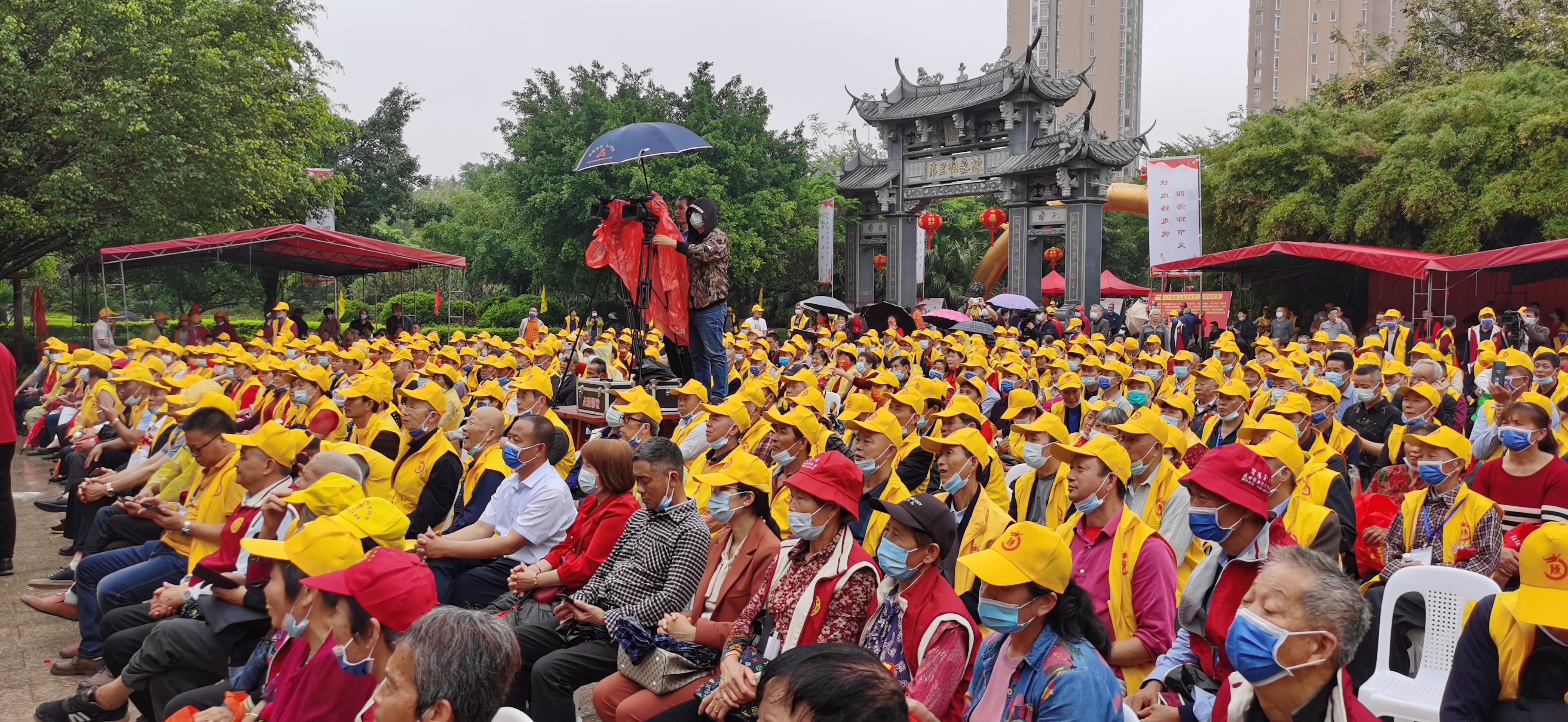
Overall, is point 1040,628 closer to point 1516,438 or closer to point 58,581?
point 1516,438

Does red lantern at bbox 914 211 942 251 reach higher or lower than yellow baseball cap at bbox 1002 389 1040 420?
higher

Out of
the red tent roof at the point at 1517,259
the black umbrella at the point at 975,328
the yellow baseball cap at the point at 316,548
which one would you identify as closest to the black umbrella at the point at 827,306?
the black umbrella at the point at 975,328

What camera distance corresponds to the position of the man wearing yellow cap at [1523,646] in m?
2.99

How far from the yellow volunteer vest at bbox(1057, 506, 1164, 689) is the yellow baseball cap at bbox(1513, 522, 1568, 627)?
42.8 inches

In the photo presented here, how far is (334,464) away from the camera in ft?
15.5

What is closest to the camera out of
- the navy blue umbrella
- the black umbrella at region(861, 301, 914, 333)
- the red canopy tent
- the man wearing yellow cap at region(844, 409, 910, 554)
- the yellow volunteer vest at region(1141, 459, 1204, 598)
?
the yellow volunteer vest at region(1141, 459, 1204, 598)

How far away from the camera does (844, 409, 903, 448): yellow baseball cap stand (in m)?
5.55

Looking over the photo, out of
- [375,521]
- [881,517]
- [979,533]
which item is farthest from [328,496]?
[979,533]

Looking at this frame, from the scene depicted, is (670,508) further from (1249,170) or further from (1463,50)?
(1463,50)

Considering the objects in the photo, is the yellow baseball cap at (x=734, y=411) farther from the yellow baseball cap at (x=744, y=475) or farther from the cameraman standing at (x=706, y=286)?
the cameraman standing at (x=706, y=286)

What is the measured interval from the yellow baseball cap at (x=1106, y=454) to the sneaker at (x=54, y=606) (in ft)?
17.3

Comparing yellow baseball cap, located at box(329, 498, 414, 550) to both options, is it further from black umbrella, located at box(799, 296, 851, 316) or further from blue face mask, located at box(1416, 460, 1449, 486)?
black umbrella, located at box(799, 296, 851, 316)

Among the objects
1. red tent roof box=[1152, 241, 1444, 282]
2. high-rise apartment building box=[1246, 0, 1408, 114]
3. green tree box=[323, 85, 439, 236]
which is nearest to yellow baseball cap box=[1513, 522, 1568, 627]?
red tent roof box=[1152, 241, 1444, 282]

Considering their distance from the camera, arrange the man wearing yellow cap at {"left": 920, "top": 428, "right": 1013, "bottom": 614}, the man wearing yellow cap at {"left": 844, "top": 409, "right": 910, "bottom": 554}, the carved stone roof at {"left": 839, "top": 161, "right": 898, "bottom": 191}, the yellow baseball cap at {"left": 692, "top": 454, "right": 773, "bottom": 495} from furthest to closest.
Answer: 1. the carved stone roof at {"left": 839, "top": 161, "right": 898, "bottom": 191}
2. the man wearing yellow cap at {"left": 844, "top": 409, "right": 910, "bottom": 554}
3. the man wearing yellow cap at {"left": 920, "top": 428, "right": 1013, "bottom": 614}
4. the yellow baseball cap at {"left": 692, "top": 454, "right": 773, "bottom": 495}
